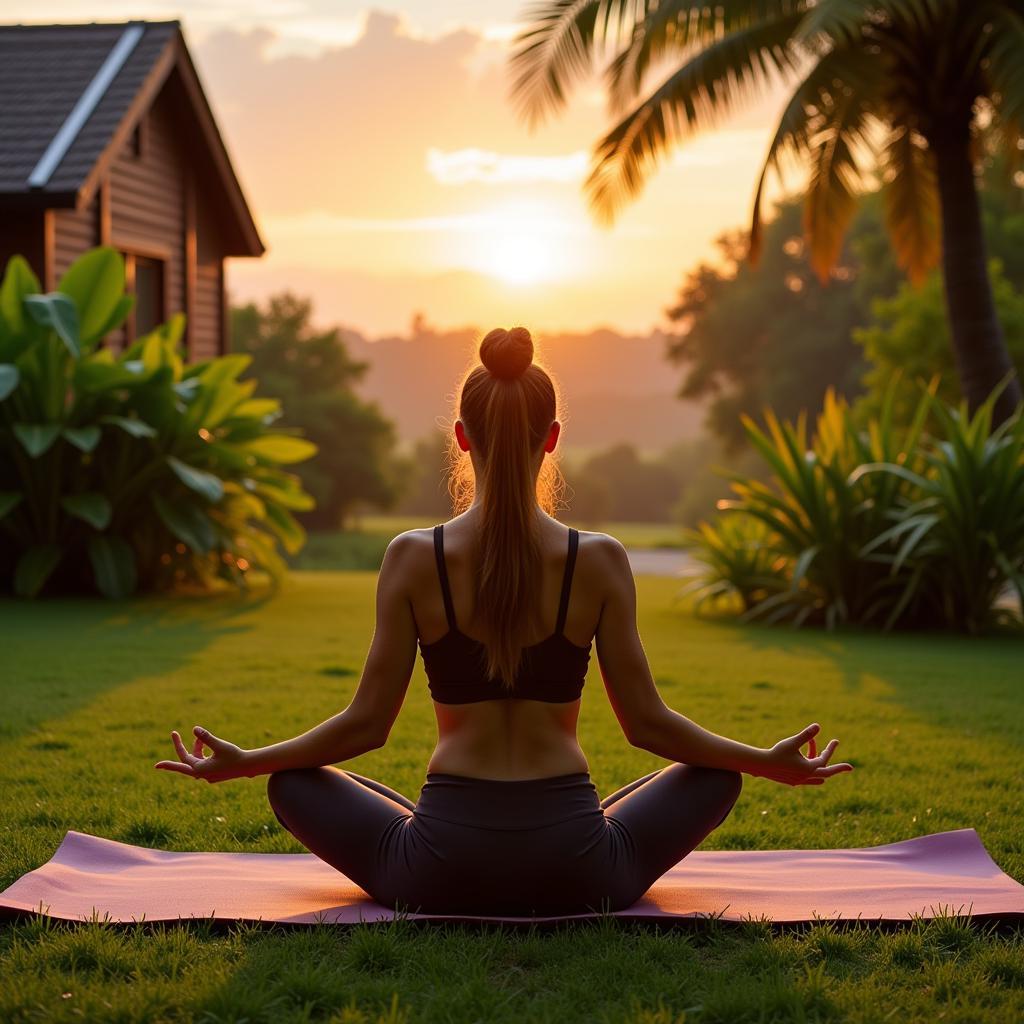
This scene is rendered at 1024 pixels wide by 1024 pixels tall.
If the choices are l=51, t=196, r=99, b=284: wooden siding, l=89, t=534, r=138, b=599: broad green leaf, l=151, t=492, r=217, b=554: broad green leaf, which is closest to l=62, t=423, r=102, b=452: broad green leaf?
l=151, t=492, r=217, b=554: broad green leaf

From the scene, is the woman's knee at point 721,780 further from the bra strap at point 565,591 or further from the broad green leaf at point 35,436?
the broad green leaf at point 35,436

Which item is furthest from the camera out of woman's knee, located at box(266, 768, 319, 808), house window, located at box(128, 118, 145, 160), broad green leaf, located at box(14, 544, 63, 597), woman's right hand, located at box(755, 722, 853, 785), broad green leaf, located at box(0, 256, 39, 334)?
house window, located at box(128, 118, 145, 160)

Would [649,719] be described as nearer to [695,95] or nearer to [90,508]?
[90,508]

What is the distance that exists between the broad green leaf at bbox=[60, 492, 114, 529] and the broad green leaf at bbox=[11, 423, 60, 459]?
47 centimetres

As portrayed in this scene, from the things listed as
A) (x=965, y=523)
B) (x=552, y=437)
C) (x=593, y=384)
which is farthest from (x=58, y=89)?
(x=593, y=384)

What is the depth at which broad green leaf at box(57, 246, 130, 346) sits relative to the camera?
11.5m

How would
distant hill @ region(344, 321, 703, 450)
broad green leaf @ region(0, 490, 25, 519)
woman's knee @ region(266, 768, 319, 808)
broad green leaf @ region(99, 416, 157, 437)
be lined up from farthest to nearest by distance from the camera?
distant hill @ region(344, 321, 703, 450)
broad green leaf @ region(99, 416, 157, 437)
broad green leaf @ region(0, 490, 25, 519)
woman's knee @ region(266, 768, 319, 808)

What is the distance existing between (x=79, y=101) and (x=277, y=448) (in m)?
5.01

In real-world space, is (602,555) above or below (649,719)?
above

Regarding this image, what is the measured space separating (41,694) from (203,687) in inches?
32.5

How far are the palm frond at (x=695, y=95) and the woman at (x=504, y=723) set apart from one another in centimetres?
1129

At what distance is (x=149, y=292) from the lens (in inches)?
652

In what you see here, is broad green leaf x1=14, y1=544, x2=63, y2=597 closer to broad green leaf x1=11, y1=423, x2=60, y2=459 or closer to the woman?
broad green leaf x1=11, y1=423, x2=60, y2=459

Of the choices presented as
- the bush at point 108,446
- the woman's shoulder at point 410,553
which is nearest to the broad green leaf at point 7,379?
the bush at point 108,446
